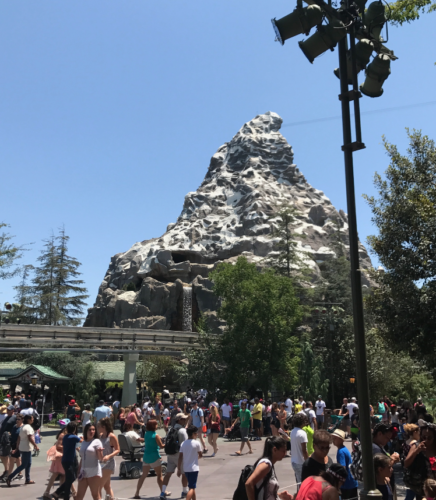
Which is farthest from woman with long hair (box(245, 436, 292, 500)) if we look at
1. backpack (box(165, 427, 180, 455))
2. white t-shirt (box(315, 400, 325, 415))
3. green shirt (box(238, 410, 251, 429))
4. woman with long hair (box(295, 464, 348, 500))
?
white t-shirt (box(315, 400, 325, 415))

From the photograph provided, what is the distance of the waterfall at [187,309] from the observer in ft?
169

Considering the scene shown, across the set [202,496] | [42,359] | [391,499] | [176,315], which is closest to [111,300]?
[176,315]

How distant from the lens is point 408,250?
12.9 meters

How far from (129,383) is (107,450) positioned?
735 inches

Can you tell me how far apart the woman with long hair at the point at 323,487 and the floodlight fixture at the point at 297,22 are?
478 centimetres

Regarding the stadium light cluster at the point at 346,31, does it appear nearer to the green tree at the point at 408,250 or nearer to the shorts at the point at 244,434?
the green tree at the point at 408,250

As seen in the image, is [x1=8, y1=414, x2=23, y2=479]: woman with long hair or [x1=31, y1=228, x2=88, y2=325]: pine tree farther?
[x1=31, y1=228, x2=88, y2=325]: pine tree

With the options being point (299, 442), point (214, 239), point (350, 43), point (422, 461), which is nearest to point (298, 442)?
point (299, 442)

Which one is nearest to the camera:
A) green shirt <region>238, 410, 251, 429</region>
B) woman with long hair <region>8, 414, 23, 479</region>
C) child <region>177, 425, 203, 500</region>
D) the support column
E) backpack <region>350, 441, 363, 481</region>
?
backpack <region>350, 441, 363, 481</region>

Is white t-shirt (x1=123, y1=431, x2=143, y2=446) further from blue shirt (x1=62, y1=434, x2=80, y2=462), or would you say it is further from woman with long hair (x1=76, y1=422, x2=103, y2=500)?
woman with long hair (x1=76, y1=422, x2=103, y2=500)

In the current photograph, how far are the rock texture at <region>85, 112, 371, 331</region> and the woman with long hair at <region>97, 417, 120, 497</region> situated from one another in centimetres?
3838

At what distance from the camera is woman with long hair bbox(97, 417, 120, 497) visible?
25.6 feet

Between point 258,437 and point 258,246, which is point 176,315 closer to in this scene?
point 258,246

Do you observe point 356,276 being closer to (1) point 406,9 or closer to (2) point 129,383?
(1) point 406,9
